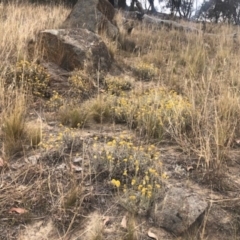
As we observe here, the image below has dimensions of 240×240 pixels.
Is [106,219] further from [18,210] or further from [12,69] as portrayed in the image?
[12,69]

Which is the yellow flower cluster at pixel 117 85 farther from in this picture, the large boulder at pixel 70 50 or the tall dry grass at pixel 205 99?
the tall dry grass at pixel 205 99

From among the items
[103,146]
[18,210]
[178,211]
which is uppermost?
[103,146]

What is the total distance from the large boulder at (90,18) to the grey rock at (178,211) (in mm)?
5284

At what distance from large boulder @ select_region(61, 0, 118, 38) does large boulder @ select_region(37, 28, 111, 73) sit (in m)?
1.46

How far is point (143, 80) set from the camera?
18.8ft

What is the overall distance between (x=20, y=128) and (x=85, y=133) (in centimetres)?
63

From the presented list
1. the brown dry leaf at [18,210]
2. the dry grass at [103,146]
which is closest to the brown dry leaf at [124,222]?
the dry grass at [103,146]

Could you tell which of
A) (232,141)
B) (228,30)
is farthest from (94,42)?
(228,30)

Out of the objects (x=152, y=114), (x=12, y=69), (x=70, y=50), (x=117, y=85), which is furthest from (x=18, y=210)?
(x=70, y=50)

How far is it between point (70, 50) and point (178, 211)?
146 inches

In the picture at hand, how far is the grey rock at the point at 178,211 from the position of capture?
2230mm

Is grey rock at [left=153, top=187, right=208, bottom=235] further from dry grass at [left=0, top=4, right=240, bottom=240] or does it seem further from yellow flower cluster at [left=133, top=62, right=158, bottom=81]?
yellow flower cluster at [left=133, top=62, right=158, bottom=81]

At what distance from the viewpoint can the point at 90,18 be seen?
23.7 ft

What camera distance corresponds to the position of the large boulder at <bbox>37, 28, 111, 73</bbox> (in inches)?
211
